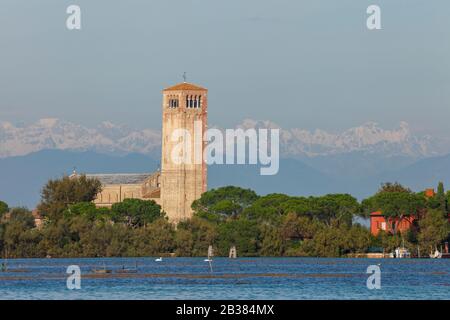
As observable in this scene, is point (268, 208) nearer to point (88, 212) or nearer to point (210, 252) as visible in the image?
point (210, 252)

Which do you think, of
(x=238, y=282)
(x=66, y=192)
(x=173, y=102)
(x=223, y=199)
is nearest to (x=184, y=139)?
(x=173, y=102)

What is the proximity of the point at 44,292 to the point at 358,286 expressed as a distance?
1746 centimetres

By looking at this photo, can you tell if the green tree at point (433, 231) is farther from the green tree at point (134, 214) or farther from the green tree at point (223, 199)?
the green tree at point (134, 214)

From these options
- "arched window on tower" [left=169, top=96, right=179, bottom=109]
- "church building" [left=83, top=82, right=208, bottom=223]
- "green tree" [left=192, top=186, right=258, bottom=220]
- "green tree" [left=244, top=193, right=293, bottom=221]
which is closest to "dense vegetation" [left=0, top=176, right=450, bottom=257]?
"green tree" [left=244, top=193, right=293, bottom=221]

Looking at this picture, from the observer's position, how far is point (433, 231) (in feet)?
438

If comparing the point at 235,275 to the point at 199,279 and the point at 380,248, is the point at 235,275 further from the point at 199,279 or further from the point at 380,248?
the point at 380,248

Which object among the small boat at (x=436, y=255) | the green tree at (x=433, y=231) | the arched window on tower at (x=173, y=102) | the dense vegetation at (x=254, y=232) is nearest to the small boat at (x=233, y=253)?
the dense vegetation at (x=254, y=232)

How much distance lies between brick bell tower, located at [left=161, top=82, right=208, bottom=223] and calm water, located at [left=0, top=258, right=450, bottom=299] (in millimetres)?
63118

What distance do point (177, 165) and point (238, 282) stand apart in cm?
9744

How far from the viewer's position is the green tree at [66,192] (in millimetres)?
166250

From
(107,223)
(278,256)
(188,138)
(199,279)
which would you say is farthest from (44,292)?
(188,138)

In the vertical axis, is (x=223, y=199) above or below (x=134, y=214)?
above

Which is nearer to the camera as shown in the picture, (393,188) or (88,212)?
(88,212)

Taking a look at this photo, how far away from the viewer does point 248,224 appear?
454 ft
